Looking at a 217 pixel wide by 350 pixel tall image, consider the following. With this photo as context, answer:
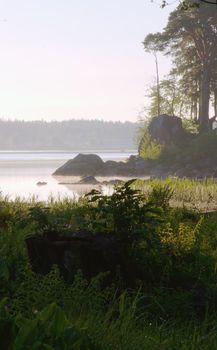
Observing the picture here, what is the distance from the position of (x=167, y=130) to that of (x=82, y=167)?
858 centimetres

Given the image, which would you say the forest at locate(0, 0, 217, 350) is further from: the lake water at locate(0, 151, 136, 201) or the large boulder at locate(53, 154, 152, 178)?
the large boulder at locate(53, 154, 152, 178)

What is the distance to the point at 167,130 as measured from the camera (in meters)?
52.8

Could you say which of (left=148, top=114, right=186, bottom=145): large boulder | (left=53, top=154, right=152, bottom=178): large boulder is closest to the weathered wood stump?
(left=53, top=154, right=152, bottom=178): large boulder

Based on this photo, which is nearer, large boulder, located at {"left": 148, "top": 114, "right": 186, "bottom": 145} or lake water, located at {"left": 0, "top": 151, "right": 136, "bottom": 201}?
lake water, located at {"left": 0, "top": 151, "right": 136, "bottom": 201}

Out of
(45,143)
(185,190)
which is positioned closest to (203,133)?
(185,190)

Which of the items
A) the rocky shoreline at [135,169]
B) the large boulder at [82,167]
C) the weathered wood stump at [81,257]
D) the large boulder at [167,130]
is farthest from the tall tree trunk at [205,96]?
the weathered wood stump at [81,257]

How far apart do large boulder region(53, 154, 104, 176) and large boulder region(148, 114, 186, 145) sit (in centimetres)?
610

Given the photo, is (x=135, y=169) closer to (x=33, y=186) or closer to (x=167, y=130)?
(x=167, y=130)

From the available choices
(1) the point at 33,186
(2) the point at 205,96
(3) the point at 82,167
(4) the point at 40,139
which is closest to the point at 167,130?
(2) the point at 205,96

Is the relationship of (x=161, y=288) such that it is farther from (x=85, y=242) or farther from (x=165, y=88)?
(x=165, y=88)

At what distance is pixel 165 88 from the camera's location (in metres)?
60.1

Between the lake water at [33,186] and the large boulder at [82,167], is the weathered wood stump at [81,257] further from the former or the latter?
the large boulder at [82,167]

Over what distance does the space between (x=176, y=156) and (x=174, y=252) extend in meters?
41.4

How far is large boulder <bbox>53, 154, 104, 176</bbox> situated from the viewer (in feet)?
160
